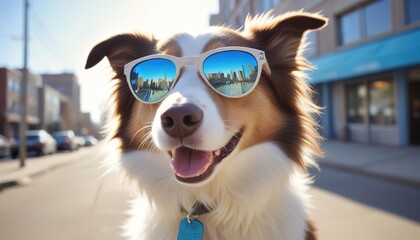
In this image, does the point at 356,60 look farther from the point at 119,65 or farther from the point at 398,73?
the point at 119,65

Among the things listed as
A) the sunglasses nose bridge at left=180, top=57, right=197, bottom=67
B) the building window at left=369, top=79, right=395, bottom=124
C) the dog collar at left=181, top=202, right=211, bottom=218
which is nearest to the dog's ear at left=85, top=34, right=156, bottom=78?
the sunglasses nose bridge at left=180, top=57, right=197, bottom=67

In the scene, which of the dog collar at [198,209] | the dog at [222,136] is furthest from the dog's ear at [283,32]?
the dog collar at [198,209]

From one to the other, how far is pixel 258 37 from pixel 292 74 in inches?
15.2

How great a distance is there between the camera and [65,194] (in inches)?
320

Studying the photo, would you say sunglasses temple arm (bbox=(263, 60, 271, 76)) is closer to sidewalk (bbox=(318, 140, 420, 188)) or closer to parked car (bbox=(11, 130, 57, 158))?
sidewalk (bbox=(318, 140, 420, 188))

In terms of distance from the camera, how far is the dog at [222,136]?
2008 mm

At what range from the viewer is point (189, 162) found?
1999 millimetres

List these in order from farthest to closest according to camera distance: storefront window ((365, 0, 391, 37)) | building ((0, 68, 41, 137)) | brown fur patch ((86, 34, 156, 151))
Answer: building ((0, 68, 41, 137))
storefront window ((365, 0, 391, 37))
brown fur patch ((86, 34, 156, 151))

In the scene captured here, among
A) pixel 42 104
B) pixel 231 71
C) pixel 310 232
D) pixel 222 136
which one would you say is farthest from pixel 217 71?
pixel 42 104

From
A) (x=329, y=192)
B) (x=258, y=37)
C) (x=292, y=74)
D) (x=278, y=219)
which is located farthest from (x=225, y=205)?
(x=329, y=192)

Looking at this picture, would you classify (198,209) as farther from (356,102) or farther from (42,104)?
(42,104)

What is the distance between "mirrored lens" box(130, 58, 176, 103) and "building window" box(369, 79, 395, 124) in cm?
1463

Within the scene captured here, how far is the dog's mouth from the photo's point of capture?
6.41 ft

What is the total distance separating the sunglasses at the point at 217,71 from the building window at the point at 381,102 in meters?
14.4
